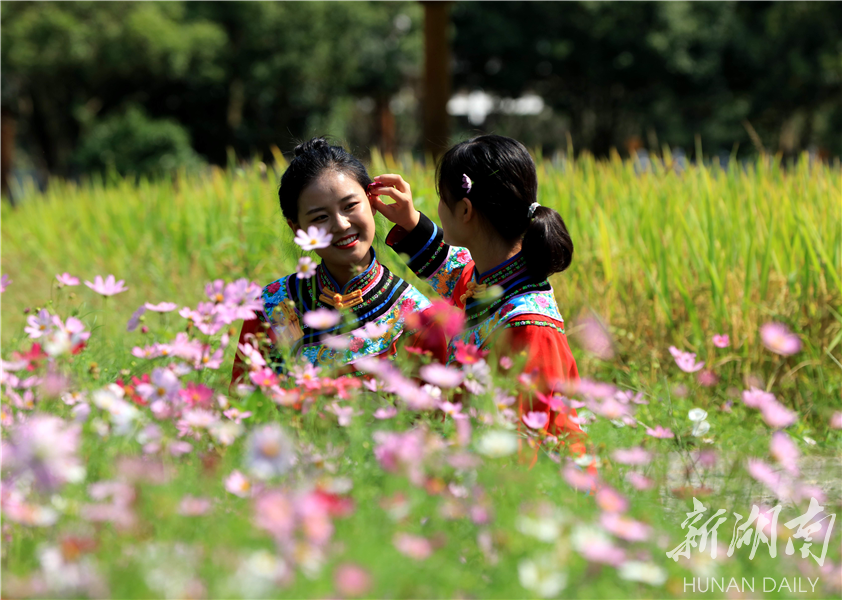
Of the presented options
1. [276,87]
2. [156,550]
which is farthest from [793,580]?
[276,87]

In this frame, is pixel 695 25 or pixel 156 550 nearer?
pixel 156 550

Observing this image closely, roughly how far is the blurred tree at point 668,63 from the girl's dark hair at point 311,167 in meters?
19.7

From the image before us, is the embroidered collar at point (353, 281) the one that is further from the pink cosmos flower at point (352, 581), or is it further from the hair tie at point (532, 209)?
the pink cosmos flower at point (352, 581)

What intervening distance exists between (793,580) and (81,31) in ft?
61.5

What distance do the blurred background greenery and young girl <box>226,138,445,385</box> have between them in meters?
15.7

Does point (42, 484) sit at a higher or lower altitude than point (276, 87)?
higher

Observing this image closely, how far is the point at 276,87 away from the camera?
20.9m

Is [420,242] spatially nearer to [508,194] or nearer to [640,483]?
[508,194]

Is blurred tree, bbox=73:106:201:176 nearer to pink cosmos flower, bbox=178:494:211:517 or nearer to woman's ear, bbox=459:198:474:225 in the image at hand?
woman's ear, bbox=459:198:474:225

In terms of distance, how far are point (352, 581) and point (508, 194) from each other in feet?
4.37

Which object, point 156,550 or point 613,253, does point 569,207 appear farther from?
point 156,550

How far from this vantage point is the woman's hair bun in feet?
7.67

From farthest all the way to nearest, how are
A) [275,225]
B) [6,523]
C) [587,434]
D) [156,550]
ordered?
[275,225], [587,434], [6,523], [156,550]

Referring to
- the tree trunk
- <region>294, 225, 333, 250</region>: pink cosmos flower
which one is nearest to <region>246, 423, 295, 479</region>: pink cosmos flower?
<region>294, 225, 333, 250</region>: pink cosmos flower
